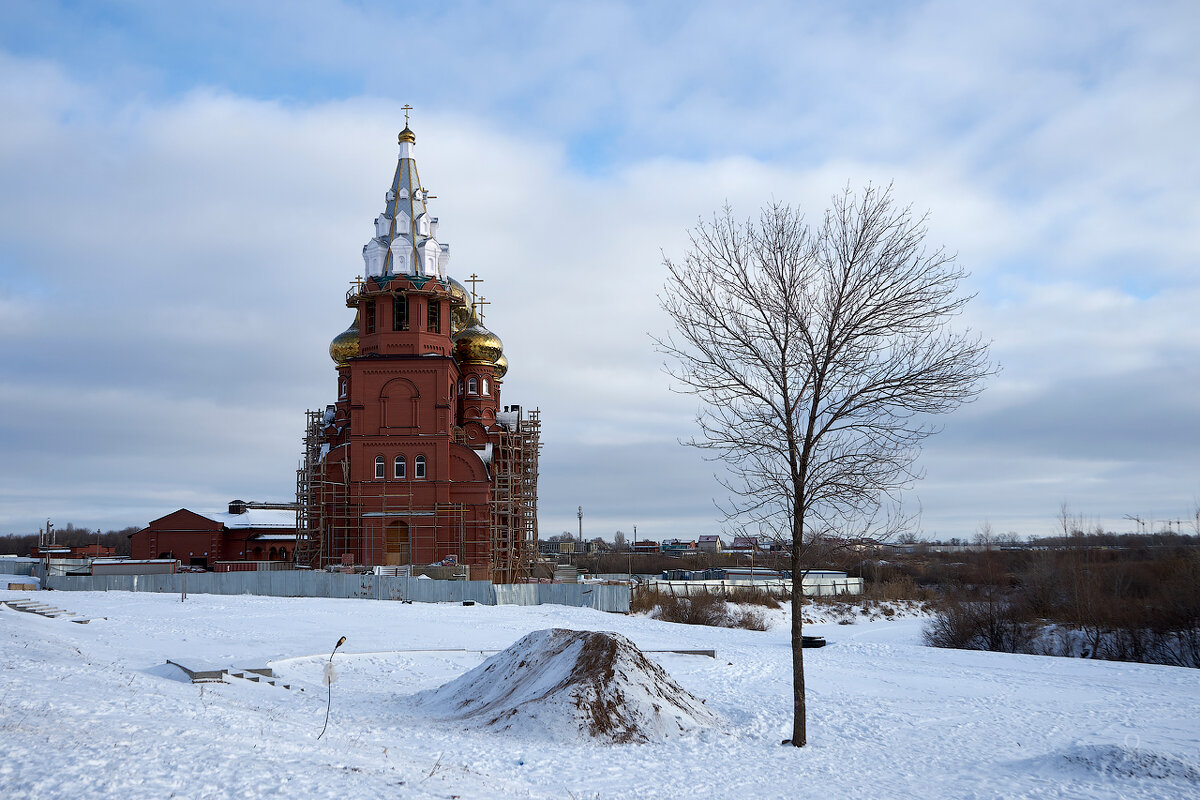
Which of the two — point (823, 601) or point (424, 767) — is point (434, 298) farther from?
point (424, 767)

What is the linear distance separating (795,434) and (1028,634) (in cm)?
2321

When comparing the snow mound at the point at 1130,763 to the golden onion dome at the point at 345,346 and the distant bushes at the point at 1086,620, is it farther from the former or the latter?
the golden onion dome at the point at 345,346

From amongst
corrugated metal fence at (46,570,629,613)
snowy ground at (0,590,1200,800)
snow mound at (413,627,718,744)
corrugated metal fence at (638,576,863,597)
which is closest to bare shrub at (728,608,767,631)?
corrugated metal fence at (46,570,629,613)

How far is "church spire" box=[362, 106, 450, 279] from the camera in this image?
4169 centimetres

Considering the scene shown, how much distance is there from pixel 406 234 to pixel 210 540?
19918 millimetres

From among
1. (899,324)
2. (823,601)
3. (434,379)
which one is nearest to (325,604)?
(434,379)

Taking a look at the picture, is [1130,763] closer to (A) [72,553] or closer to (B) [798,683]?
(B) [798,683]

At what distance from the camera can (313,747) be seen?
819 cm

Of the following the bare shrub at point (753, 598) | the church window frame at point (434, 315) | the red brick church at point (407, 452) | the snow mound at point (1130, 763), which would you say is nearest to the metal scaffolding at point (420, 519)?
the red brick church at point (407, 452)

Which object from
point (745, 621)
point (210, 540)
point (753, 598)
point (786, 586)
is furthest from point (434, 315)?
point (786, 586)

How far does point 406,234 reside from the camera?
42094 millimetres

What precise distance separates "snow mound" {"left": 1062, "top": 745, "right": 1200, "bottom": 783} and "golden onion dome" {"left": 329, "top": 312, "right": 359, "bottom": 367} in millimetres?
42424

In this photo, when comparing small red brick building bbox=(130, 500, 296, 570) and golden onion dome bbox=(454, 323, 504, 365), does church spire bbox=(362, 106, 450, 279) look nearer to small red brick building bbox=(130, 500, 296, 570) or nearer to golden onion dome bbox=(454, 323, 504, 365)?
golden onion dome bbox=(454, 323, 504, 365)

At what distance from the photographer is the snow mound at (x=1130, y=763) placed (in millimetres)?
9477
